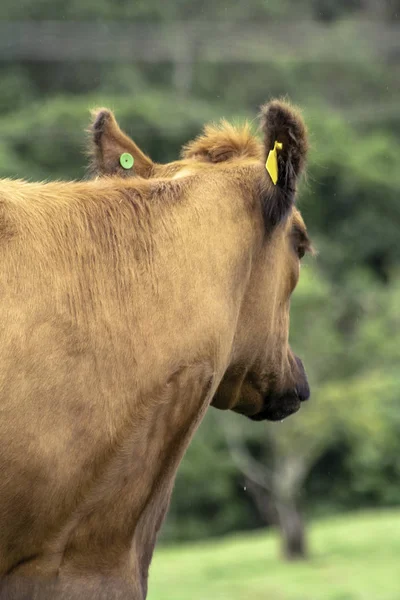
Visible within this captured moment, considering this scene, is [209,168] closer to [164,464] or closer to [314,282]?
[164,464]

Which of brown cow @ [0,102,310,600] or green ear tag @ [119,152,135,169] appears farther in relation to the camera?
green ear tag @ [119,152,135,169]

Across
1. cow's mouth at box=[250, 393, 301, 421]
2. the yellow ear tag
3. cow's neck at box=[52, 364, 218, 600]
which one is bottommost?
cow's mouth at box=[250, 393, 301, 421]

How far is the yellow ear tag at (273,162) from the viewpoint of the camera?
11.7 ft

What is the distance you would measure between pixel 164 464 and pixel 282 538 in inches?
624

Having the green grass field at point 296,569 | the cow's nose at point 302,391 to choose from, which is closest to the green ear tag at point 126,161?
the cow's nose at point 302,391

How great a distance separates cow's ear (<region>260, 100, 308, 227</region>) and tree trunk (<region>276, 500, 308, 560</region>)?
604 inches

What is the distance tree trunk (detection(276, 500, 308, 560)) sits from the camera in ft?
60.3

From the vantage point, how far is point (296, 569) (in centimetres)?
1717

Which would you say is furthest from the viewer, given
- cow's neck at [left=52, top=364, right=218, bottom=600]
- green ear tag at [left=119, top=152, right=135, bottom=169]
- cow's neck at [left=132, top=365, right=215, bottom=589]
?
green ear tag at [left=119, top=152, right=135, bottom=169]

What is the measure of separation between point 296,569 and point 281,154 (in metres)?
14.4

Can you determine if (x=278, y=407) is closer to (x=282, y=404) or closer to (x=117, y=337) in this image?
(x=282, y=404)

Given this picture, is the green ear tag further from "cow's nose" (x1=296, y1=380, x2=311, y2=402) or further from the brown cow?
"cow's nose" (x1=296, y1=380, x2=311, y2=402)

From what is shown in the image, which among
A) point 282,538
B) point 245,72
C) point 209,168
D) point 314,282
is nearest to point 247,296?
point 209,168

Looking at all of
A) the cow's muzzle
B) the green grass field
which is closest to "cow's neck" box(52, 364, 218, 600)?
the cow's muzzle
